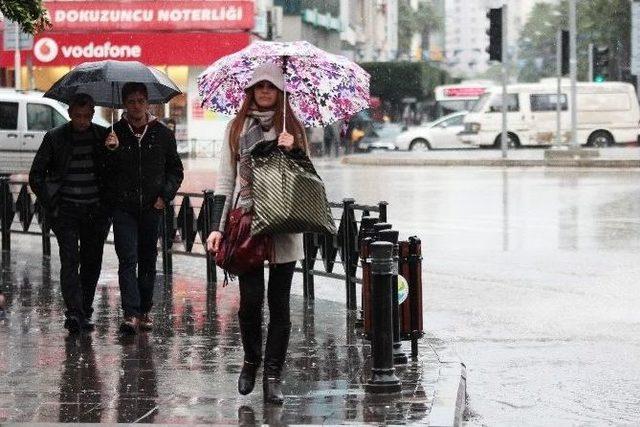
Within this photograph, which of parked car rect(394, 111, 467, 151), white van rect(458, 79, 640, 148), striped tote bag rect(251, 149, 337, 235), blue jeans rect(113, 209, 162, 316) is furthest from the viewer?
parked car rect(394, 111, 467, 151)

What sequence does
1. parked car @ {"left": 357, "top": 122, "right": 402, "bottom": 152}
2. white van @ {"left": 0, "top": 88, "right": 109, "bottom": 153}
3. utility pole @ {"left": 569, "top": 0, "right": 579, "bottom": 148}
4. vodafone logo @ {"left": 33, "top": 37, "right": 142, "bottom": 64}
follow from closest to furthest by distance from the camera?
white van @ {"left": 0, "top": 88, "right": 109, "bottom": 153}
utility pole @ {"left": 569, "top": 0, "right": 579, "bottom": 148}
vodafone logo @ {"left": 33, "top": 37, "right": 142, "bottom": 64}
parked car @ {"left": 357, "top": 122, "right": 402, "bottom": 152}

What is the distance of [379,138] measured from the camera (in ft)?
187

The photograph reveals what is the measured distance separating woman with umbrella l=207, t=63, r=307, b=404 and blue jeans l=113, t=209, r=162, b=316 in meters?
2.40

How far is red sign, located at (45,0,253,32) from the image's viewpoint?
160 feet

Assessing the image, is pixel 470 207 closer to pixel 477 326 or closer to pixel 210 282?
pixel 210 282

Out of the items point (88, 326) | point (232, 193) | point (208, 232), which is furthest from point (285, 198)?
point (208, 232)

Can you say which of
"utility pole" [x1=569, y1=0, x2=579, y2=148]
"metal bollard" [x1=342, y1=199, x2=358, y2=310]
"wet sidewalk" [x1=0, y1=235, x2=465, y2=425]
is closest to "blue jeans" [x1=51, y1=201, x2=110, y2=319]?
"wet sidewalk" [x1=0, y1=235, x2=465, y2=425]

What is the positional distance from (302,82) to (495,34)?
30.6 m

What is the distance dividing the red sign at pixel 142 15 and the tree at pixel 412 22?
2413 inches

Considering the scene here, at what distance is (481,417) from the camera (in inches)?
309

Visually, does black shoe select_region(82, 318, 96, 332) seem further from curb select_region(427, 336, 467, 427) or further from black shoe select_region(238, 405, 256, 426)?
black shoe select_region(238, 405, 256, 426)

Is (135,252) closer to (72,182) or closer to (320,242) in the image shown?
(72,182)

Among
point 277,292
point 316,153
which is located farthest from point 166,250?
point 316,153

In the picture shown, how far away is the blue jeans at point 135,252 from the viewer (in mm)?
9859
